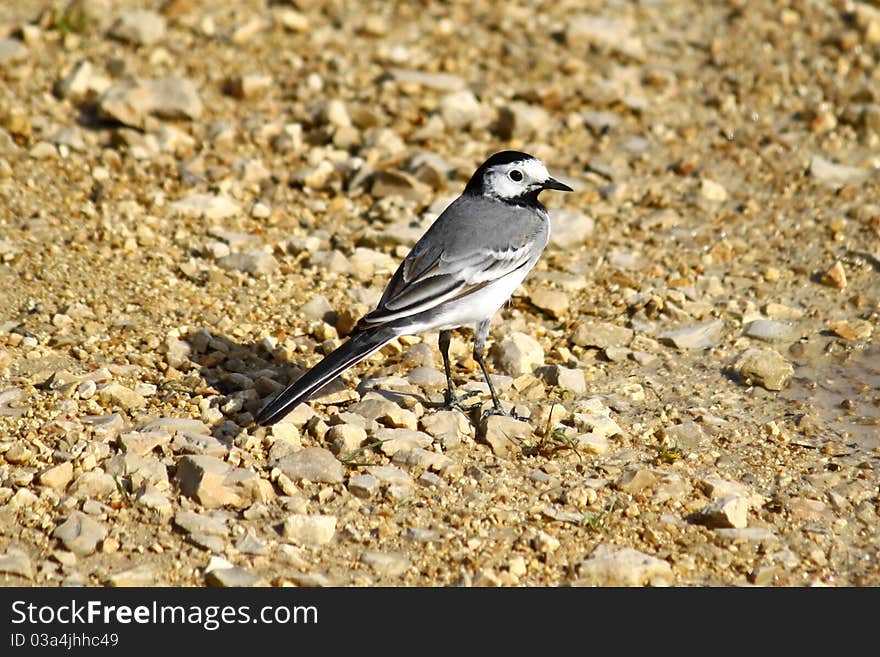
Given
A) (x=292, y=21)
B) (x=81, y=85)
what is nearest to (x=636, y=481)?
(x=81, y=85)

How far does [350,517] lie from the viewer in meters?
5.29

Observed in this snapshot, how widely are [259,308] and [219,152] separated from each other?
2.16 metres

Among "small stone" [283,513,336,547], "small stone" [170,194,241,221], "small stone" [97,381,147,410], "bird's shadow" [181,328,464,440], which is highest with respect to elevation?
"small stone" [283,513,336,547]

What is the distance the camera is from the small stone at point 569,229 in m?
8.21

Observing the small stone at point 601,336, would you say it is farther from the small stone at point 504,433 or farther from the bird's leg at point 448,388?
the small stone at point 504,433

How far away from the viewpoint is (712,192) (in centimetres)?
876

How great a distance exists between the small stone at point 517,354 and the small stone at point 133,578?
2665 millimetres

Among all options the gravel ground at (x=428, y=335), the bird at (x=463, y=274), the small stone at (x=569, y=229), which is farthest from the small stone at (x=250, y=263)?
the small stone at (x=569, y=229)

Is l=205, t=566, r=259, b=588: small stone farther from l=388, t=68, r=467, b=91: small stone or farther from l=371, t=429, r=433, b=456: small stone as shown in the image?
l=388, t=68, r=467, b=91: small stone

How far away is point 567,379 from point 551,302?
996mm

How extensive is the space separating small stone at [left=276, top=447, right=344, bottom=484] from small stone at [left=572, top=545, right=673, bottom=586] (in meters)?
1.27

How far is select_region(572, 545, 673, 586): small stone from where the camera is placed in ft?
16.2

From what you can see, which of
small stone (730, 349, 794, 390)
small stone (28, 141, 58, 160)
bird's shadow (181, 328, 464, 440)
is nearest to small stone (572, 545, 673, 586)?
bird's shadow (181, 328, 464, 440)
